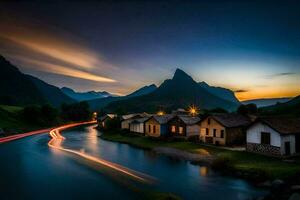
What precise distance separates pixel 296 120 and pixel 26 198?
128 feet

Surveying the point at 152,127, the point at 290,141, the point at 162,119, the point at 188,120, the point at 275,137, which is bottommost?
the point at 290,141

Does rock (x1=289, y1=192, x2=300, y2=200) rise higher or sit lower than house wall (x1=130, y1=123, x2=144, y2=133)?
lower

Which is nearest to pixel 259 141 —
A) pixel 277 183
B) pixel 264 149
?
pixel 264 149

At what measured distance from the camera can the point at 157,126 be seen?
207ft

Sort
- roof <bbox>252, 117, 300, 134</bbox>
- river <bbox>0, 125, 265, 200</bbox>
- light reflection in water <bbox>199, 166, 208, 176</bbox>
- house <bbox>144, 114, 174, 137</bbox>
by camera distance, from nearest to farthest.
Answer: river <bbox>0, 125, 265, 200</bbox> → light reflection in water <bbox>199, 166, 208, 176</bbox> → roof <bbox>252, 117, 300, 134</bbox> → house <bbox>144, 114, 174, 137</bbox>

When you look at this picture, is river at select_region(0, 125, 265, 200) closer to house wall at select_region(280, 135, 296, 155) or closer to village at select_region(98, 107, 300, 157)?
village at select_region(98, 107, 300, 157)

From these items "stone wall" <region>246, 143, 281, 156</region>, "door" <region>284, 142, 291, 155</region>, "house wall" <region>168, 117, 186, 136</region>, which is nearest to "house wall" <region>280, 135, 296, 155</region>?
"door" <region>284, 142, 291, 155</region>

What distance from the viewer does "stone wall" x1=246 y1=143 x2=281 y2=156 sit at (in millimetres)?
34950

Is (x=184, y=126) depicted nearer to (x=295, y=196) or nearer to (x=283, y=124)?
(x=283, y=124)

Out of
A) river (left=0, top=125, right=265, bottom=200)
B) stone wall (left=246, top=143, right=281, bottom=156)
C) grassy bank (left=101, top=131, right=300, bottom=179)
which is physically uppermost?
stone wall (left=246, top=143, right=281, bottom=156)

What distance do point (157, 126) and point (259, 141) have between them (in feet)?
96.1

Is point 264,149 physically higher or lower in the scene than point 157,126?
lower

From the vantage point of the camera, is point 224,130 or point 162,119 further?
point 162,119

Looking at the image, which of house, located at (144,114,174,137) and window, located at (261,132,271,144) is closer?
window, located at (261,132,271,144)
